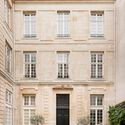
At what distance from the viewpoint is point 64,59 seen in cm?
2458

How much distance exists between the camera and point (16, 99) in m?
24.0

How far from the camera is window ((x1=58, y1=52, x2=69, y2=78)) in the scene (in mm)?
24562

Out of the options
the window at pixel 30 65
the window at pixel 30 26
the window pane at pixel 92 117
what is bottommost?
the window pane at pixel 92 117

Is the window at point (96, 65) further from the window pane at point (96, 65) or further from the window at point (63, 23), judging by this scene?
the window at point (63, 23)

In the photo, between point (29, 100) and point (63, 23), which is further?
point (63, 23)

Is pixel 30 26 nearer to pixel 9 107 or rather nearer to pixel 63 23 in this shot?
pixel 63 23

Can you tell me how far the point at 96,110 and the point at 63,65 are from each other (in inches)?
130

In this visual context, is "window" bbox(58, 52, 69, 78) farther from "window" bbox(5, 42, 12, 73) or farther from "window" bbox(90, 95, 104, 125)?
"window" bbox(5, 42, 12, 73)

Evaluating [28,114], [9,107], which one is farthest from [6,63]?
[28,114]

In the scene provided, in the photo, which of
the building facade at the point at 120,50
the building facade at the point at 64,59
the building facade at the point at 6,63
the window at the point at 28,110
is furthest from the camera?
the window at the point at 28,110

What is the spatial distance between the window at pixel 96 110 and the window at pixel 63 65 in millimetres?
2103

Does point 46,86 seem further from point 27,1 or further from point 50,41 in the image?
point 27,1

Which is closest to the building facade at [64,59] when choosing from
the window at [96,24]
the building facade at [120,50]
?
the window at [96,24]

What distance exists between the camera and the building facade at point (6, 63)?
1958 centimetres
